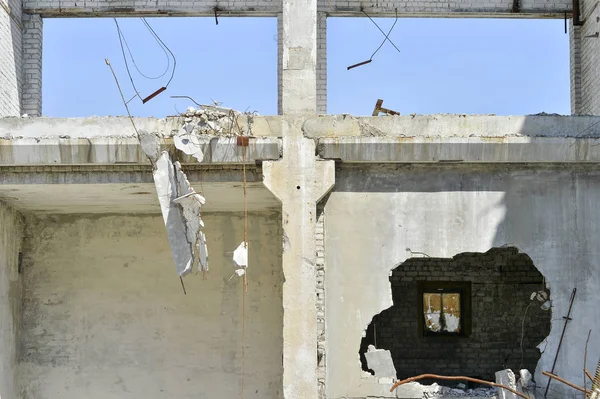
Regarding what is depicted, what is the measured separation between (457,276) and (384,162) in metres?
5.23

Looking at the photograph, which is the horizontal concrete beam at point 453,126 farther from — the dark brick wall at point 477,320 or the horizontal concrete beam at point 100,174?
the dark brick wall at point 477,320

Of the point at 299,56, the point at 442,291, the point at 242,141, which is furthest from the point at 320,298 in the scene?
the point at 442,291

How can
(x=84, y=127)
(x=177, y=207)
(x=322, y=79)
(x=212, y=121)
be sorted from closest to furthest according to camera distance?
1. (x=177, y=207)
2. (x=212, y=121)
3. (x=84, y=127)
4. (x=322, y=79)

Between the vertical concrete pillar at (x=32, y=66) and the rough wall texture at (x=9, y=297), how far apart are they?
96.5 inches

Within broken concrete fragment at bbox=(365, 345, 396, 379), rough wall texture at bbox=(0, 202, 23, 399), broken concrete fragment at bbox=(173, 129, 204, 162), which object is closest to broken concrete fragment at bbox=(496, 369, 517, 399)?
broken concrete fragment at bbox=(365, 345, 396, 379)

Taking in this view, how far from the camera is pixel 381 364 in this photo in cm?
980

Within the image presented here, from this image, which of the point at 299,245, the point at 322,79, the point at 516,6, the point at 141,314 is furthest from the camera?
the point at 516,6

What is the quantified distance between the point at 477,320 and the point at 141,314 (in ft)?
20.0

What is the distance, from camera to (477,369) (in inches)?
561

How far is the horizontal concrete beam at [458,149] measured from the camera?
31.8 feet

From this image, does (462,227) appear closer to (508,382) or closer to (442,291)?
(508,382)

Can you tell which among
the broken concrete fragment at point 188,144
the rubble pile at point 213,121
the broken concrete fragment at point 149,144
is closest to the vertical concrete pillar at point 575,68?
the rubble pile at point 213,121

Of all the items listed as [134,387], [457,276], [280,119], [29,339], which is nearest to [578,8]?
[457,276]

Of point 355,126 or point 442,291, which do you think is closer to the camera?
point 355,126
